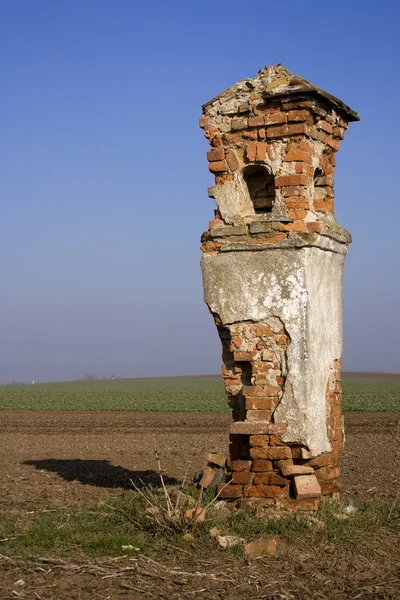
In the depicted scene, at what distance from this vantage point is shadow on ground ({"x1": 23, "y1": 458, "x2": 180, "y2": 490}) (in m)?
11.2

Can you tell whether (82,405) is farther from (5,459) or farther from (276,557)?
(276,557)

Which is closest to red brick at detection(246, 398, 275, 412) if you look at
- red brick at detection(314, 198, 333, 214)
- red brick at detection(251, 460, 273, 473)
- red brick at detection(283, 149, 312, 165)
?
red brick at detection(251, 460, 273, 473)

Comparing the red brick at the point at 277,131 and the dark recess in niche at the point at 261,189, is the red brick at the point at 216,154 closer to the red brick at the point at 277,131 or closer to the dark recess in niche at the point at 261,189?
the dark recess in niche at the point at 261,189

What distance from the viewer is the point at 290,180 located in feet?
27.5

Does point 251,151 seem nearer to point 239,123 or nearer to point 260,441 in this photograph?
point 239,123

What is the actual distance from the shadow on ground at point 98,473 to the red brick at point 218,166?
170 inches

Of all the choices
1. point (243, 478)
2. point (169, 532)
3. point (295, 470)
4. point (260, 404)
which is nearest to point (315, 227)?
point (260, 404)

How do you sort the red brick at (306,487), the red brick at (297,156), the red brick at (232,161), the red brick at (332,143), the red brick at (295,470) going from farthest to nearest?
the red brick at (332,143)
the red brick at (232,161)
the red brick at (297,156)
the red brick at (295,470)
the red brick at (306,487)

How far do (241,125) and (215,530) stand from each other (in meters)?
4.24

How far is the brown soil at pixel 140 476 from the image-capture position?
6.26 m

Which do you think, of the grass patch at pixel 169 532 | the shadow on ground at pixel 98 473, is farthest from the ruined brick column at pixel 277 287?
the shadow on ground at pixel 98 473

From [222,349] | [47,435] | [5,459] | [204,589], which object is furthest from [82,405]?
[204,589]

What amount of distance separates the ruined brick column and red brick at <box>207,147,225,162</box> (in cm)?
1

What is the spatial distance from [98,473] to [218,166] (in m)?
5.66
